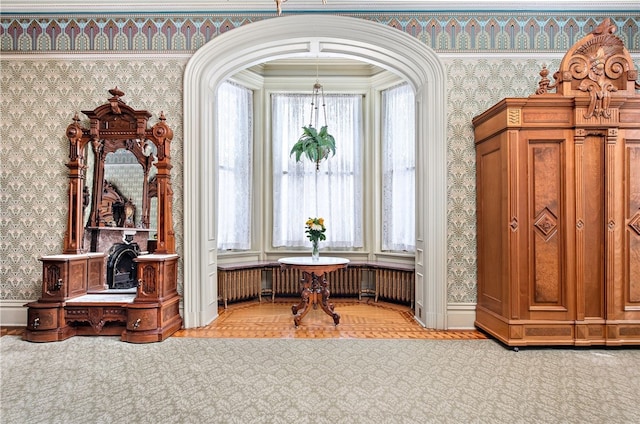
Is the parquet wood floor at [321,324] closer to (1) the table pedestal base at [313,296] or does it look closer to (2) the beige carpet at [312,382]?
(1) the table pedestal base at [313,296]

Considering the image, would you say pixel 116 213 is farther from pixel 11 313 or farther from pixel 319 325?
pixel 319 325

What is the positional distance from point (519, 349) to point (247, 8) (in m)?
5.11

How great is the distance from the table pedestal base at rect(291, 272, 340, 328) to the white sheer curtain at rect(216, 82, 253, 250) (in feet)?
6.64

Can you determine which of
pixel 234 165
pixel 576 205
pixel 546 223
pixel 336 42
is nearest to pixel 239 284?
pixel 234 165

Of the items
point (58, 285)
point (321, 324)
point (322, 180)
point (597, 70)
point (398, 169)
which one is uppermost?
point (597, 70)

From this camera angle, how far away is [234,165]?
7.01 meters

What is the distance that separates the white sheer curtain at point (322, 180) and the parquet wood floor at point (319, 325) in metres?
1.33

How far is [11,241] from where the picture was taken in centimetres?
520

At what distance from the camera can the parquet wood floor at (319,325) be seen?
15.7 feet

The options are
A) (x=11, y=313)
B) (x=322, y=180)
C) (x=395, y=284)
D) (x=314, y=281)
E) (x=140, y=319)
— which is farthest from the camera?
(x=322, y=180)

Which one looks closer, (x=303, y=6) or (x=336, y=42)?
(x=303, y=6)

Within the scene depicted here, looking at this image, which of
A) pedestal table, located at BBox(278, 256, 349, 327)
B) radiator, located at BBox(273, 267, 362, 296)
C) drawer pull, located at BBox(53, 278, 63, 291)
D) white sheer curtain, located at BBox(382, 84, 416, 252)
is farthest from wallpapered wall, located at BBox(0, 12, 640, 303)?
radiator, located at BBox(273, 267, 362, 296)

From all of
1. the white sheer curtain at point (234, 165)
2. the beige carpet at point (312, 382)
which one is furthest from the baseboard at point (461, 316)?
the white sheer curtain at point (234, 165)

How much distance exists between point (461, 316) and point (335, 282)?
2.47 metres
